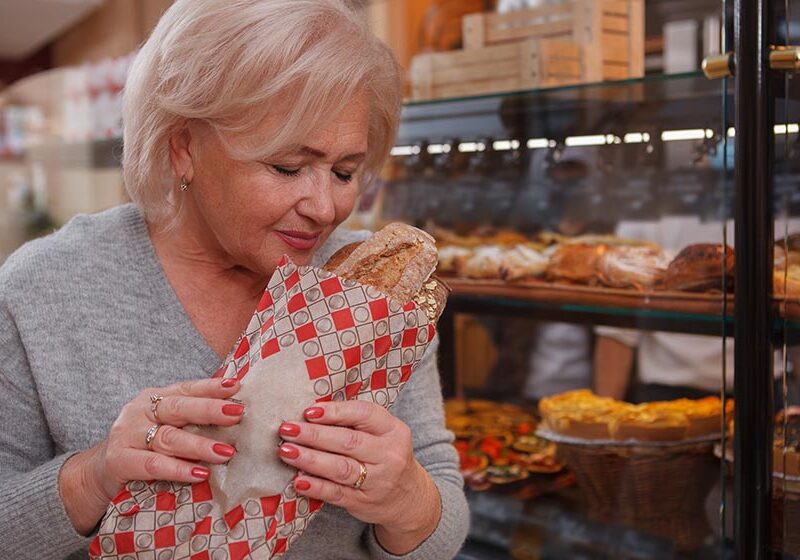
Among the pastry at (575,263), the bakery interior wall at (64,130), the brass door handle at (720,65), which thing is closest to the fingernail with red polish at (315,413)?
the brass door handle at (720,65)

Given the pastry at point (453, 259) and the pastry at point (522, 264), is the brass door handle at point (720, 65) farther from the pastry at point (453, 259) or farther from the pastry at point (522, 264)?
the pastry at point (453, 259)

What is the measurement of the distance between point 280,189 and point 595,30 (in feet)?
3.30

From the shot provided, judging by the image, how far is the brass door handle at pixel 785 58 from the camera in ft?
4.63

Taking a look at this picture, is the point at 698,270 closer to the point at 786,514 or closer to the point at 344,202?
the point at 786,514

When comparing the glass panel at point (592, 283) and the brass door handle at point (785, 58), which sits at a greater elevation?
the brass door handle at point (785, 58)

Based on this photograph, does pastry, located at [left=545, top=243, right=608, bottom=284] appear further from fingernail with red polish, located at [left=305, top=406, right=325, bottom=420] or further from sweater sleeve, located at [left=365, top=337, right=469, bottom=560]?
fingernail with red polish, located at [left=305, top=406, right=325, bottom=420]

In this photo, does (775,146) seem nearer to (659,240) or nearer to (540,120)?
(659,240)

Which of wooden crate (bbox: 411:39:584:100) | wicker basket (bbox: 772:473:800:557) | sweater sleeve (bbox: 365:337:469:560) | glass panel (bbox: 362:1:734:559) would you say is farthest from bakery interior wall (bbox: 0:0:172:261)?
wicker basket (bbox: 772:473:800:557)

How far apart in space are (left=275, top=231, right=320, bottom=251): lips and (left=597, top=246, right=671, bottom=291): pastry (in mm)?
806

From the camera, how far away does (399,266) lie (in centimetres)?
120

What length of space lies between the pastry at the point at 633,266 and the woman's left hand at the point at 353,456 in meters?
0.84

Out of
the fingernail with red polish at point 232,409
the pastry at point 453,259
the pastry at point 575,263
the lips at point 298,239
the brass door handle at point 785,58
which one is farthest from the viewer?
the pastry at point 453,259

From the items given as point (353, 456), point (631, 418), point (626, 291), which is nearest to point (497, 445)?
point (631, 418)

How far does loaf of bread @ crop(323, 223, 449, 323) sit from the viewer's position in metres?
1.18
